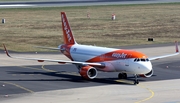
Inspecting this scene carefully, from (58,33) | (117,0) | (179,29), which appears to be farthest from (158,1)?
(58,33)

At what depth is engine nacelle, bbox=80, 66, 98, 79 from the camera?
192 feet

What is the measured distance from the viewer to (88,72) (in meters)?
58.7

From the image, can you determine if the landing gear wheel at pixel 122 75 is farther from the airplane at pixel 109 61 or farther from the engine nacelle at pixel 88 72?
the engine nacelle at pixel 88 72

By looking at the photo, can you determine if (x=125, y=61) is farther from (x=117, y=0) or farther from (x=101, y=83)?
(x=117, y=0)

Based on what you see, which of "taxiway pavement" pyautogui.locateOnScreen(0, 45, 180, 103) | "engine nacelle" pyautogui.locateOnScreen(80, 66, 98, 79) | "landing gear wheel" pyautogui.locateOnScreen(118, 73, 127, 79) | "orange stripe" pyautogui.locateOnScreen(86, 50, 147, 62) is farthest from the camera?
"landing gear wheel" pyautogui.locateOnScreen(118, 73, 127, 79)

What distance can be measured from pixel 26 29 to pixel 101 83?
5838cm

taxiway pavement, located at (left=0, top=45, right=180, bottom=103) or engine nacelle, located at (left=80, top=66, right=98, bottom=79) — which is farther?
engine nacelle, located at (left=80, top=66, right=98, bottom=79)

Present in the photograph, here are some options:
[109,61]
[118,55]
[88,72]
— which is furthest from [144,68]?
[88,72]

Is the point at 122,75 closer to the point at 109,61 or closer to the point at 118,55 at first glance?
the point at 109,61

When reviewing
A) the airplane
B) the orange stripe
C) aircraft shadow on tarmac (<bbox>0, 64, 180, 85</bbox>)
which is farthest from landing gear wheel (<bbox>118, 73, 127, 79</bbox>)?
the orange stripe

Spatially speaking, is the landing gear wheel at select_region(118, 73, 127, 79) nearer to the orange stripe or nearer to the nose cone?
the orange stripe

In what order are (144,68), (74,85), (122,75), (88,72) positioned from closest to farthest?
(144,68) < (74,85) < (88,72) < (122,75)

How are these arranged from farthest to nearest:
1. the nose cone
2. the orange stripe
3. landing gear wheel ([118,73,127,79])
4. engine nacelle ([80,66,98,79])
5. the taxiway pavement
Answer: landing gear wheel ([118,73,127,79]) → engine nacelle ([80,66,98,79]) → the orange stripe → the nose cone → the taxiway pavement

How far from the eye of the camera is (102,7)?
535 feet
